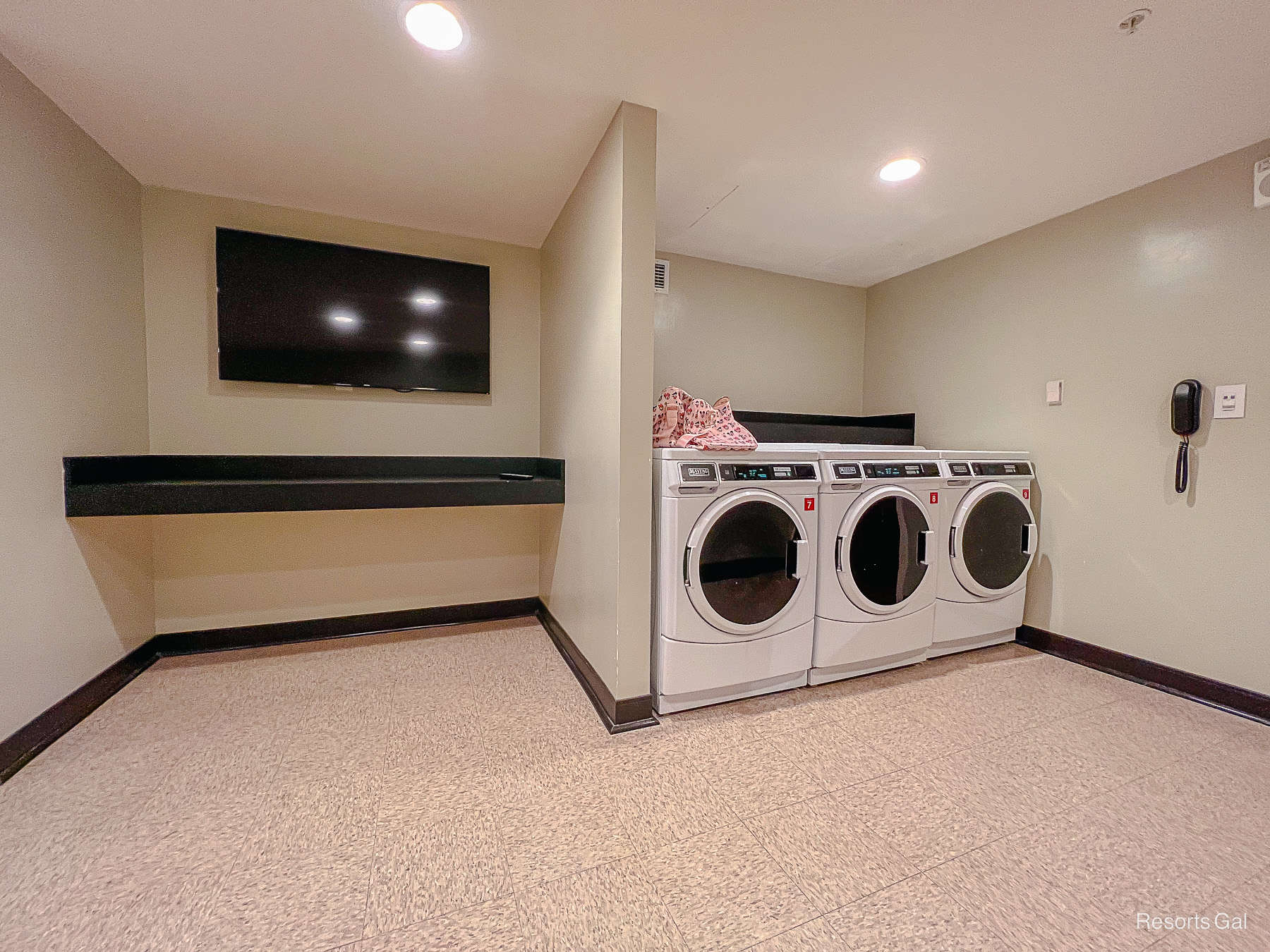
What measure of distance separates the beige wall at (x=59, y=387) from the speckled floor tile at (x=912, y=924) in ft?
8.04

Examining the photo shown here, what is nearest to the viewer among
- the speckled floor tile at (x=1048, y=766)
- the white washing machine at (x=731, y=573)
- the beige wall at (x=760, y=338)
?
the speckled floor tile at (x=1048, y=766)

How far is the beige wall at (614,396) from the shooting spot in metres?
1.71

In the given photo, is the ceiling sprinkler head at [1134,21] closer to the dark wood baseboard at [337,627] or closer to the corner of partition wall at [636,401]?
the corner of partition wall at [636,401]

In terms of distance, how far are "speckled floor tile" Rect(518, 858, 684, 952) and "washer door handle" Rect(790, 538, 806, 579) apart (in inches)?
45.3

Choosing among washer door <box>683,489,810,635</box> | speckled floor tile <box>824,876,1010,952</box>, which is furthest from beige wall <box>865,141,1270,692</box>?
speckled floor tile <box>824,876,1010,952</box>

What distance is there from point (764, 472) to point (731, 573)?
0.42 meters

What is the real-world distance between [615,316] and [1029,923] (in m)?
1.93

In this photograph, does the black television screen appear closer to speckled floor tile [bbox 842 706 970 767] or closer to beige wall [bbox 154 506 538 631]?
beige wall [bbox 154 506 538 631]

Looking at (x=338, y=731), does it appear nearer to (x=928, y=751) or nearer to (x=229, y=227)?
(x=928, y=751)

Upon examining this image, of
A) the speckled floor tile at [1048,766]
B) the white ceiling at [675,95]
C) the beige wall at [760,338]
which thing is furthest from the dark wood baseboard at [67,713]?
the speckled floor tile at [1048,766]

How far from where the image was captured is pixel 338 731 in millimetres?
1729

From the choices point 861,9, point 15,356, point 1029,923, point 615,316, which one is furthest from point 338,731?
point 861,9

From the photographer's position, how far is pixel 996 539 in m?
2.43

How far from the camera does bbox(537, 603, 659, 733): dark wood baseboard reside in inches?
70.0
